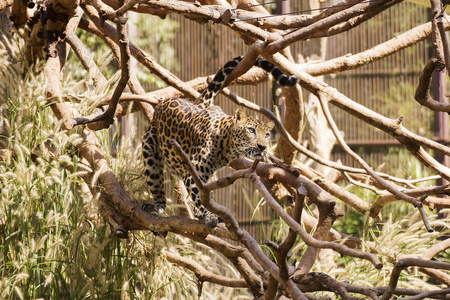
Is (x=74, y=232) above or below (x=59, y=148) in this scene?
below

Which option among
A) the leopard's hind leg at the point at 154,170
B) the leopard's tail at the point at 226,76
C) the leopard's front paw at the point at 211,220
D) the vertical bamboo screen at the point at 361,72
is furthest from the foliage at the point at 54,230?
the vertical bamboo screen at the point at 361,72

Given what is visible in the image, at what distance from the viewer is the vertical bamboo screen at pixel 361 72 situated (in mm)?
8305

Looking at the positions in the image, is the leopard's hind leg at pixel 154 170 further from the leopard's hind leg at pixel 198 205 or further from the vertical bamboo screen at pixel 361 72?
the vertical bamboo screen at pixel 361 72

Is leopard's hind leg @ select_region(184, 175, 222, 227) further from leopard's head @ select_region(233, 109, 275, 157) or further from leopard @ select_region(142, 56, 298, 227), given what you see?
leopard's head @ select_region(233, 109, 275, 157)

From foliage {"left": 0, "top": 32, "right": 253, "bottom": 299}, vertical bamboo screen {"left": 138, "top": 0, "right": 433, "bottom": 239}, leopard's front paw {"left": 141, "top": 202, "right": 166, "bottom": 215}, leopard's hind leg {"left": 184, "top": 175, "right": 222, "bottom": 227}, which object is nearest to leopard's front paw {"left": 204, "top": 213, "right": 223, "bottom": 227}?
leopard's hind leg {"left": 184, "top": 175, "right": 222, "bottom": 227}

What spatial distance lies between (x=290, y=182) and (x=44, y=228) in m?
1.47

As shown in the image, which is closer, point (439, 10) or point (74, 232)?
point (439, 10)

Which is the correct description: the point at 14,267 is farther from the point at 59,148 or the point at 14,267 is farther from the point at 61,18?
the point at 61,18

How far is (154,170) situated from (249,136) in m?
Result: 0.78

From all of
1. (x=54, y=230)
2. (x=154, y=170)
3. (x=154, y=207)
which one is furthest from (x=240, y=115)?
(x=54, y=230)

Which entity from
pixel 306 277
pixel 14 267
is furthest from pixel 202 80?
pixel 306 277

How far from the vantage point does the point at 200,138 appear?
3615 millimetres

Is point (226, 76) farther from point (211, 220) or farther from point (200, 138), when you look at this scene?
point (211, 220)

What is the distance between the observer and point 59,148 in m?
3.16
